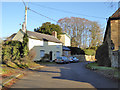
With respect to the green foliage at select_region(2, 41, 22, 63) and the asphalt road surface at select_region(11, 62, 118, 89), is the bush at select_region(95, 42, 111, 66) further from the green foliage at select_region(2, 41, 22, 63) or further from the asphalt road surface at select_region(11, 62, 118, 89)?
the green foliage at select_region(2, 41, 22, 63)

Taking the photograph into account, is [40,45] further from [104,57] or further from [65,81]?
[65,81]

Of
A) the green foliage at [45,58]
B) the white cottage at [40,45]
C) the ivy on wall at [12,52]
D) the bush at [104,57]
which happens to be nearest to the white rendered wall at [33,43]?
the white cottage at [40,45]

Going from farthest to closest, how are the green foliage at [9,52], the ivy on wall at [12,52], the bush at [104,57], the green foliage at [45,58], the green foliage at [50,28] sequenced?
the green foliage at [50,28] < the green foliage at [45,58] < the bush at [104,57] < the ivy on wall at [12,52] < the green foliage at [9,52]

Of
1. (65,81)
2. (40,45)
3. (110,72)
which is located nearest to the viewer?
(65,81)

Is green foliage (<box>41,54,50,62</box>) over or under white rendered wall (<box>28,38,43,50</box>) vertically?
under

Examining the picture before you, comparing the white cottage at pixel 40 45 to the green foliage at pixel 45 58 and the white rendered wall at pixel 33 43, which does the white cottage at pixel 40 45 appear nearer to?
the white rendered wall at pixel 33 43

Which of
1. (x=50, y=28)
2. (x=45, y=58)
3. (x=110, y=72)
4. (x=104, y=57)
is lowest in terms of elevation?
(x=110, y=72)

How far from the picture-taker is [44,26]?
47.6 m

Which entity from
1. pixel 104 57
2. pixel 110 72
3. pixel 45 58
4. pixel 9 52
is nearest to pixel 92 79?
pixel 110 72

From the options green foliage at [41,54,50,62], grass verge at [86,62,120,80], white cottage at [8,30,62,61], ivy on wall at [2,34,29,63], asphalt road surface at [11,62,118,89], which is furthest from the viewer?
green foliage at [41,54,50,62]

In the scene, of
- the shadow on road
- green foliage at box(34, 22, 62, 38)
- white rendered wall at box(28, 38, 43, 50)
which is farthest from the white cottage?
the shadow on road

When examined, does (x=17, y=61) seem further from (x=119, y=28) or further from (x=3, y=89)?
(x=119, y=28)

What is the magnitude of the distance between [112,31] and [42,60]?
1633 centimetres

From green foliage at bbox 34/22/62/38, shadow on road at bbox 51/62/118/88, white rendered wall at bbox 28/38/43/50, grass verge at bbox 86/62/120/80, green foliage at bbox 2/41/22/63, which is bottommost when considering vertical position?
shadow on road at bbox 51/62/118/88
